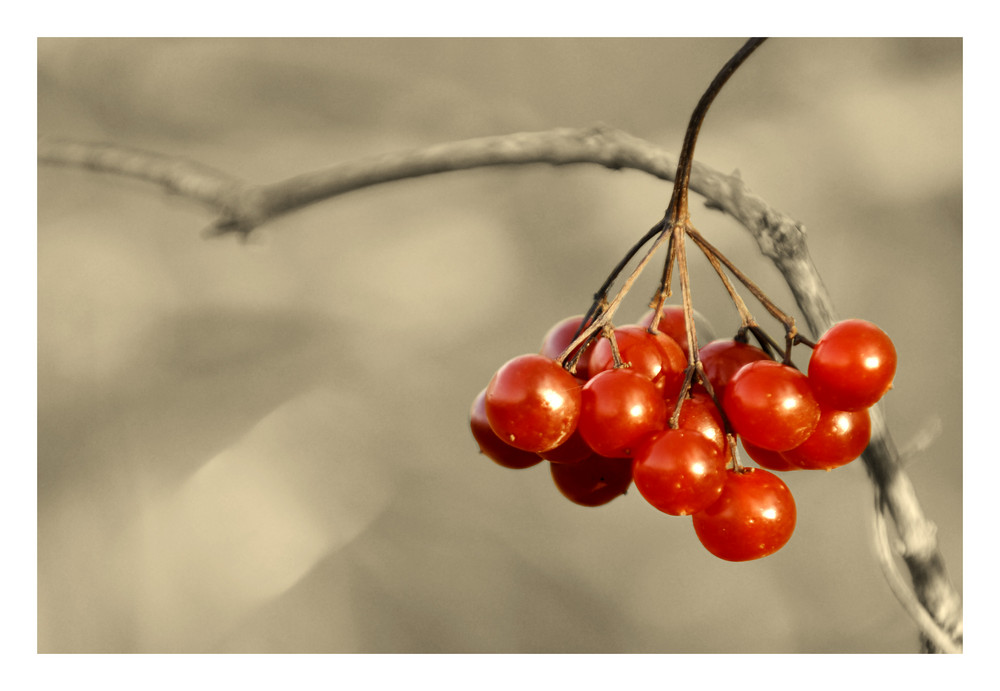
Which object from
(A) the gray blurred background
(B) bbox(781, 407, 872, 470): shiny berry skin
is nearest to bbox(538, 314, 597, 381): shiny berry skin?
(B) bbox(781, 407, 872, 470): shiny berry skin

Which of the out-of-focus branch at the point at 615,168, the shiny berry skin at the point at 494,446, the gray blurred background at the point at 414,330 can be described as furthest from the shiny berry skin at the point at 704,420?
the gray blurred background at the point at 414,330

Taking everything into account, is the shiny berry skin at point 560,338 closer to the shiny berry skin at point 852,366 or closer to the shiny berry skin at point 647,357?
the shiny berry skin at point 647,357

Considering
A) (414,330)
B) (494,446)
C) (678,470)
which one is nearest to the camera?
(678,470)

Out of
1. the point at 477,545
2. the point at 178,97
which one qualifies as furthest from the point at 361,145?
the point at 477,545

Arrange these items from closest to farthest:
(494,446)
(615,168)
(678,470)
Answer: (678,470) → (494,446) → (615,168)

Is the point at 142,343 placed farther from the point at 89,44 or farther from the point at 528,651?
the point at 528,651

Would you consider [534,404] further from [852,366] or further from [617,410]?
[852,366]

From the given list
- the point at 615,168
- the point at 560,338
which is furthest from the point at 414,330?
the point at 560,338
